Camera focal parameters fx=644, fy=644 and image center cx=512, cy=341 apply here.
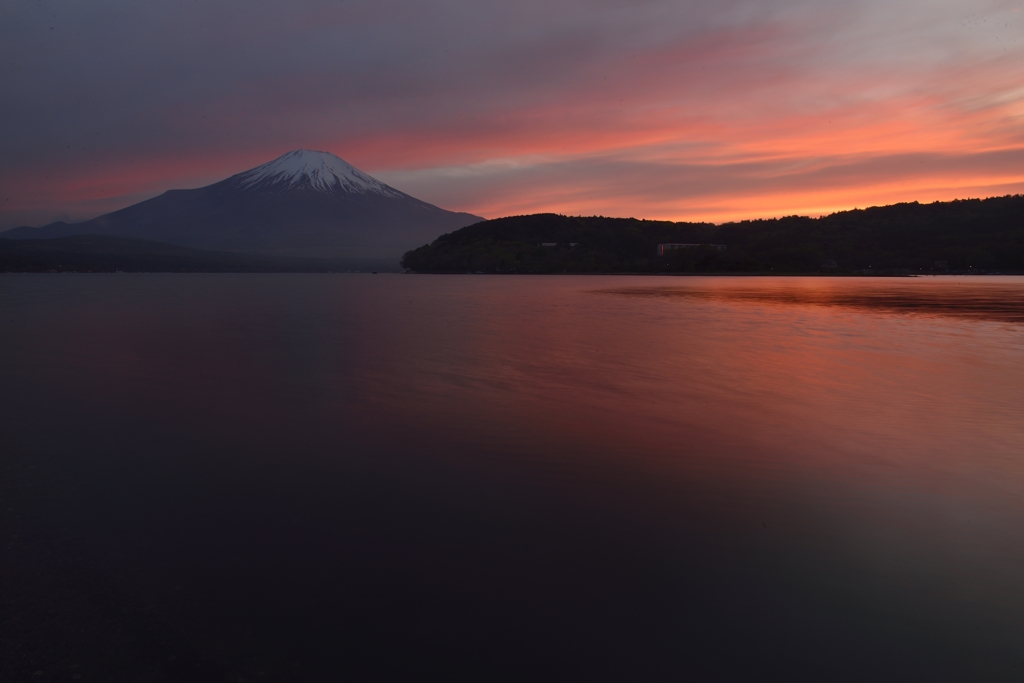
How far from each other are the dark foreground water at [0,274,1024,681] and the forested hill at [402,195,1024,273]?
357ft

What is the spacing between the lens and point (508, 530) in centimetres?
514

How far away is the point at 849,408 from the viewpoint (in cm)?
1023

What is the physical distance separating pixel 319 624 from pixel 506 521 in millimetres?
1882

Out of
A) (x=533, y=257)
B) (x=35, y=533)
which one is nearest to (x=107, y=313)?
(x=35, y=533)

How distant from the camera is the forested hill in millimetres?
105500

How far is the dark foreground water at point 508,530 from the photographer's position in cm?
359

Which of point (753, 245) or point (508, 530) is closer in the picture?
point (508, 530)

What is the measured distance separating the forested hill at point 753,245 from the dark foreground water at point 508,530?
108832mm

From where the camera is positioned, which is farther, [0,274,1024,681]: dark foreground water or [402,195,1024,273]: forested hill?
[402,195,1024,273]: forested hill

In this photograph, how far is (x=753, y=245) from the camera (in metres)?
125

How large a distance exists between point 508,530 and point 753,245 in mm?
130674

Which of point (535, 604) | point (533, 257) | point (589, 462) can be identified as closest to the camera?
point (535, 604)

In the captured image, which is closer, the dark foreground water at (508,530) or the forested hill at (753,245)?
the dark foreground water at (508,530)

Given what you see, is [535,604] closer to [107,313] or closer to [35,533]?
[35,533]
